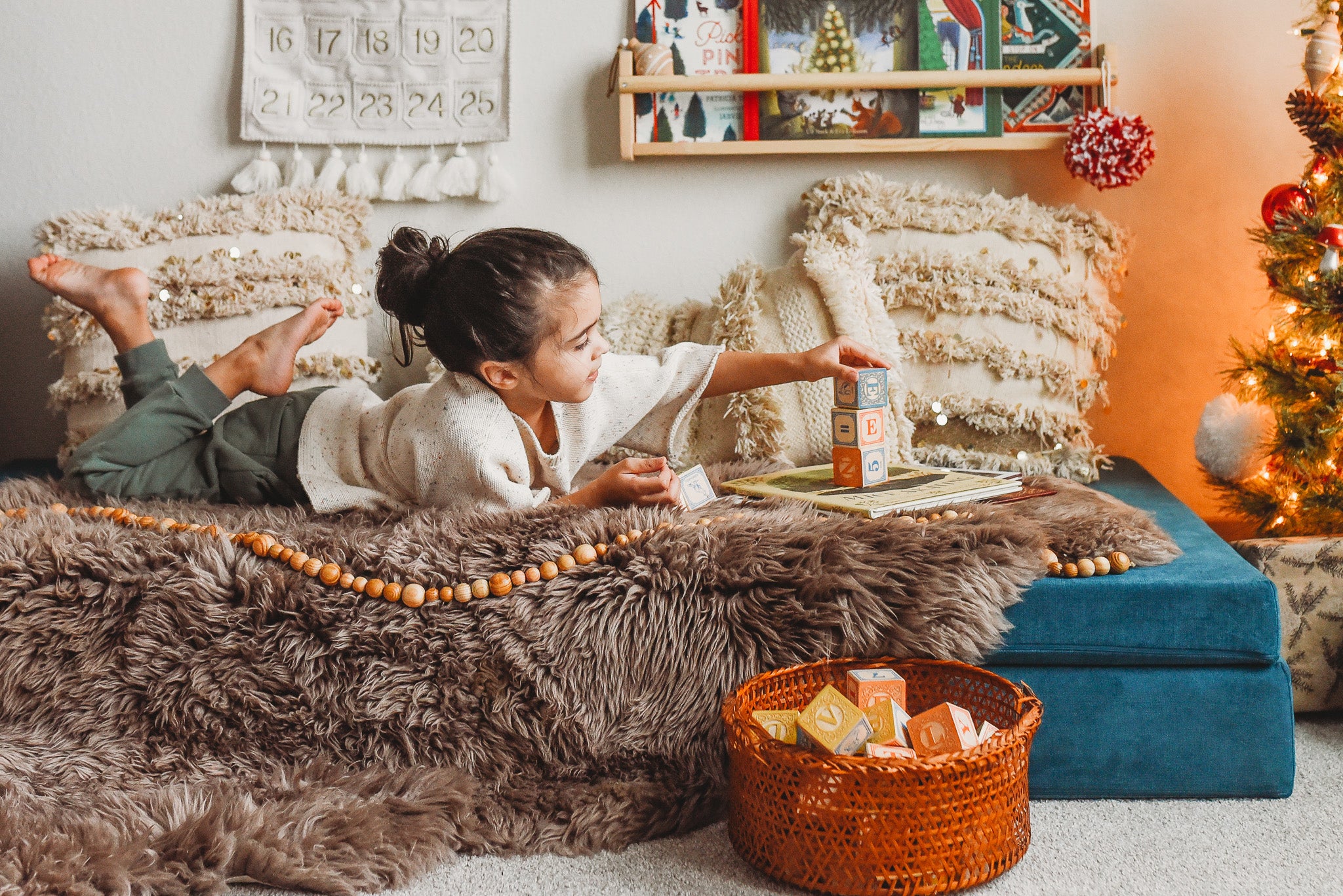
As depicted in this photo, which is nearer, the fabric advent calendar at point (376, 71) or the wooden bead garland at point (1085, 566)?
the wooden bead garland at point (1085, 566)

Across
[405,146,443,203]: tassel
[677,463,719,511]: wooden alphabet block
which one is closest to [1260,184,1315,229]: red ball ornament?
[677,463,719,511]: wooden alphabet block

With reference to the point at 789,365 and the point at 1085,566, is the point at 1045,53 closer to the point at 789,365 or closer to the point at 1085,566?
the point at 789,365

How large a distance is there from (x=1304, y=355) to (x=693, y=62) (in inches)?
45.9

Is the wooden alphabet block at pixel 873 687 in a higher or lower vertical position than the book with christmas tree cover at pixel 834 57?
lower

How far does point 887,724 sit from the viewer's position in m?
1.06

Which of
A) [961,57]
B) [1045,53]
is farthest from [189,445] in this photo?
[1045,53]

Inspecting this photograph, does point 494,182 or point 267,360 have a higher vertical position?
point 494,182

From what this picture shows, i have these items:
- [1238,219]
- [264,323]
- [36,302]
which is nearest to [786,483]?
[264,323]

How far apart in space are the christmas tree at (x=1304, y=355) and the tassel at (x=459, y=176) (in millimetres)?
1382

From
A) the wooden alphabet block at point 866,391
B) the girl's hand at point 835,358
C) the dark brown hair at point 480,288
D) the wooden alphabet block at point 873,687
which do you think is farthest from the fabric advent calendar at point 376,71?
the wooden alphabet block at point 873,687

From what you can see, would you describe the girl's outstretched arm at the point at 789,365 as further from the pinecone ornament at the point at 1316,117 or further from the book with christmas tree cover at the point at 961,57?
the pinecone ornament at the point at 1316,117

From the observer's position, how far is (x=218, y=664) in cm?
118

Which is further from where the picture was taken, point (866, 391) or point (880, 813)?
point (866, 391)

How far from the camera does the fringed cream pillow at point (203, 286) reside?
1808 mm
